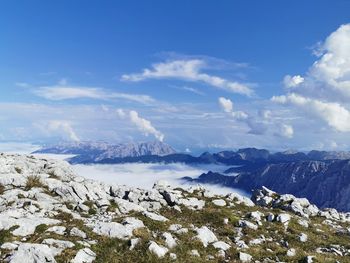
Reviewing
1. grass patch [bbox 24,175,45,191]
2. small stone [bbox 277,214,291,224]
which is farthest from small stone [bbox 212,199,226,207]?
grass patch [bbox 24,175,45,191]

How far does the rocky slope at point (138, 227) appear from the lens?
27.3 meters

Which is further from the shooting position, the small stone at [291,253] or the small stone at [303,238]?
the small stone at [303,238]

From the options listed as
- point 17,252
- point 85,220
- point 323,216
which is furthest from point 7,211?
point 323,216

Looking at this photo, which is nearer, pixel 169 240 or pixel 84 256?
pixel 84 256

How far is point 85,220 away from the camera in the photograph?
3422 cm

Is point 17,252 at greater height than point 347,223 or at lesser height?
greater

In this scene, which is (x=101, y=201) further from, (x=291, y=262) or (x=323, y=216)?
(x=323, y=216)

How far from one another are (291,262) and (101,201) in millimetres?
21134

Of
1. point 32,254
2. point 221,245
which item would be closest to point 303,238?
point 221,245

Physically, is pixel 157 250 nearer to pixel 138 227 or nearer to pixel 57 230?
A: pixel 138 227

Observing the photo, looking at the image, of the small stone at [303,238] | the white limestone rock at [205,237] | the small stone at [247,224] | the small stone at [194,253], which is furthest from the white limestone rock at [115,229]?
the small stone at [303,238]

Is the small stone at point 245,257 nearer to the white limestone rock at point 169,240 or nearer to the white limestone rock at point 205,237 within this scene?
the white limestone rock at point 205,237

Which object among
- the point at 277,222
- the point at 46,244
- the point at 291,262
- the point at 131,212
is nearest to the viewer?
the point at 46,244

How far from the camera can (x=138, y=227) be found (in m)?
33.0
